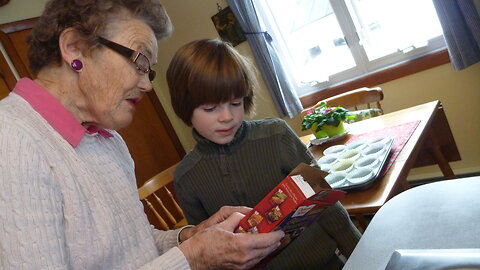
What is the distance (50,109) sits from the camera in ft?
2.42

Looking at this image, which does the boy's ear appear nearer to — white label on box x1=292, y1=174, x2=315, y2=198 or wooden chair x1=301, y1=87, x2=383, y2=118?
white label on box x1=292, y1=174, x2=315, y2=198

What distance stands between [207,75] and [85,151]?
1.47 feet

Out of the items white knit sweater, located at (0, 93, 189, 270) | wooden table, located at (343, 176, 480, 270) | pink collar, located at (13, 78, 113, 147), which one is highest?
pink collar, located at (13, 78, 113, 147)

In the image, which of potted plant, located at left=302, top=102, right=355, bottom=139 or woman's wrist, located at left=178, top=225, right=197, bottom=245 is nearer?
woman's wrist, located at left=178, top=225, right=197, bottom=245

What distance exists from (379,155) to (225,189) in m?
0.59

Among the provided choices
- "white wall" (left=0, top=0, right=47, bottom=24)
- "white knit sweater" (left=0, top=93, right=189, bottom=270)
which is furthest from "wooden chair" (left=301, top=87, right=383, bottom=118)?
"white wall" (left=0, top=0, right=47, bottom=24)

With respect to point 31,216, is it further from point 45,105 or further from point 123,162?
point 123,162

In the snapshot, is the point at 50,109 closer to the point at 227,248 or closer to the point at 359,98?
the point at 227,248

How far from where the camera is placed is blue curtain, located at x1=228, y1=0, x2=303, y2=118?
115 inches

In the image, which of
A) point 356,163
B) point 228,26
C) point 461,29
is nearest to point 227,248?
→ point 356,163

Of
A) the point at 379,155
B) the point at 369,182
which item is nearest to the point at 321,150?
the point at 379,155

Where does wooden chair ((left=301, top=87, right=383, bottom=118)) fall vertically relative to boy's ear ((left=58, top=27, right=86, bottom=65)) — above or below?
below

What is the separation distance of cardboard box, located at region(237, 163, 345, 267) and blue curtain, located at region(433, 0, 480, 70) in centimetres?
193

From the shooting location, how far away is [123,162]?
0.96 m
